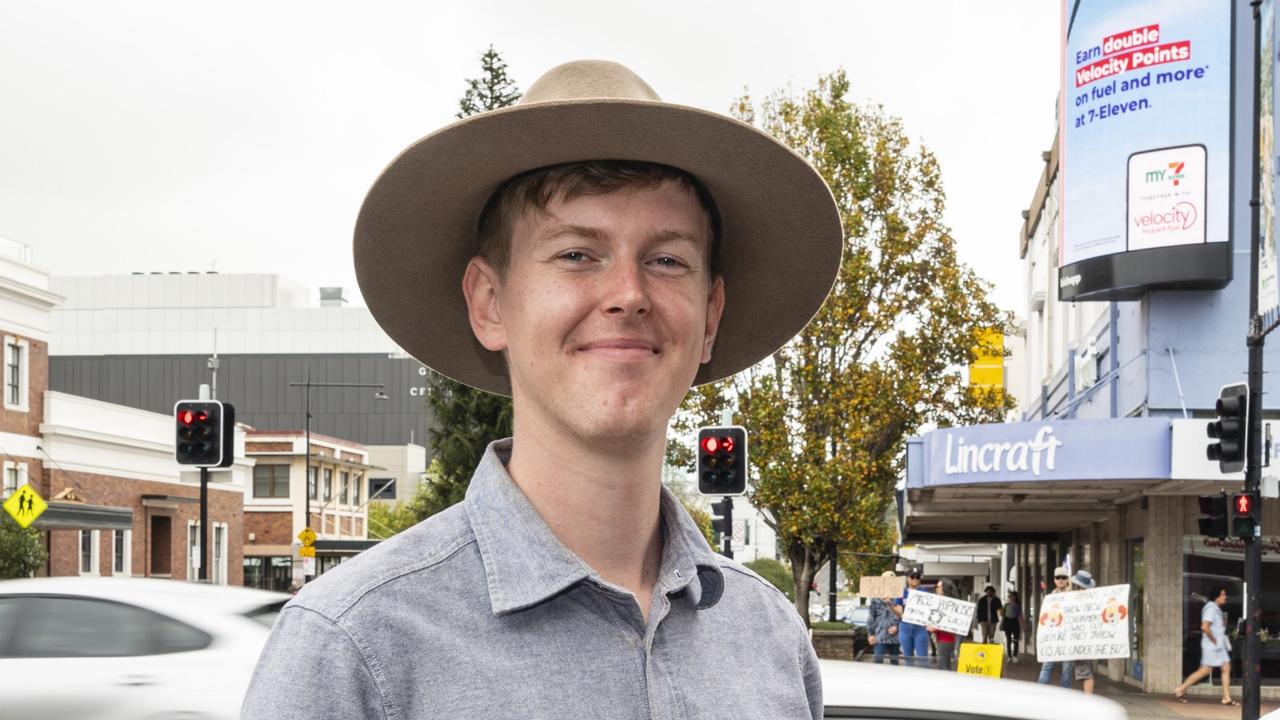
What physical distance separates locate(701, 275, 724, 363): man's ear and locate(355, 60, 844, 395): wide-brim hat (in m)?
0.09

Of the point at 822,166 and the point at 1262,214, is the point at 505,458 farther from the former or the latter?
the point at 822,166

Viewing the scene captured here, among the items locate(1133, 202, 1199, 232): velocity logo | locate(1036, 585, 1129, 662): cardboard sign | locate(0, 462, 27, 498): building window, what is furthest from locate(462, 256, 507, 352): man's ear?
locate(0, 462, 27, 498): building window

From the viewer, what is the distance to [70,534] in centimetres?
4031

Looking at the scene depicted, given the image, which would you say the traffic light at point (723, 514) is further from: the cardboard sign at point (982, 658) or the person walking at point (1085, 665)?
the cardboard sign at point (982, 658)

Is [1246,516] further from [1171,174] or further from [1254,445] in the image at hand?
[1171,174]

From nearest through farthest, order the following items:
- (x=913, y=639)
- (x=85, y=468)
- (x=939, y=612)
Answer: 1. (x=939, y=612)
2. (x=913, y=639)
3. (x=85, y=468)

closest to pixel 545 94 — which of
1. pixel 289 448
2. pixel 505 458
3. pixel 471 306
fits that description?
pixel 471 306

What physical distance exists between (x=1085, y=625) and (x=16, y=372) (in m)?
32.0

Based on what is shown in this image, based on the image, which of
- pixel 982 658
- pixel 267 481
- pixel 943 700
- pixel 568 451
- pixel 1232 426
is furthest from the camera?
pixel 267 481

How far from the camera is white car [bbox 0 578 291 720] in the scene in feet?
29.5

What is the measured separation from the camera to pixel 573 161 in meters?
2.09

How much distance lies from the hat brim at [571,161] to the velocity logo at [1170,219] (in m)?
22.7

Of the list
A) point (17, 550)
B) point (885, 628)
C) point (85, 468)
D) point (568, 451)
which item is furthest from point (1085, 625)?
point (85, 468)

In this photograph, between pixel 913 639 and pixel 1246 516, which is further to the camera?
pixel 913 639
